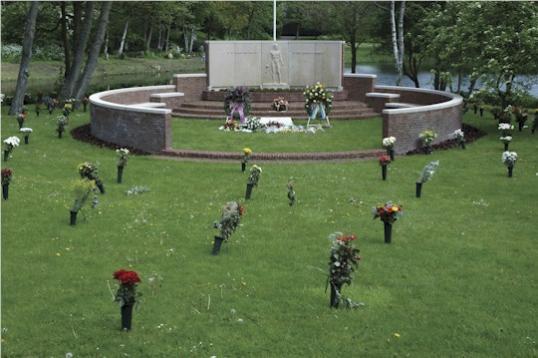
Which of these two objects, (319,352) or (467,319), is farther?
(467,319)

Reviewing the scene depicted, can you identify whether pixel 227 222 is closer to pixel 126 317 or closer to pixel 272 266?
pixel 272 266

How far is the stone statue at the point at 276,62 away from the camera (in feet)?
114

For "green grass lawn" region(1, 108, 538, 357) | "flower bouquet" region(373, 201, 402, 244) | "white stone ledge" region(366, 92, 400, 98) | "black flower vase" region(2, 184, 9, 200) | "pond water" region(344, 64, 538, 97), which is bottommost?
"green grass lawn" region(1, 108, 538, 357)

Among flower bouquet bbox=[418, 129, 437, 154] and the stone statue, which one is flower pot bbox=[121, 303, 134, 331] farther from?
the stone statue

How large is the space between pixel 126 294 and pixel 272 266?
3545 mm

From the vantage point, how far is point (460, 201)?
17.6 meters

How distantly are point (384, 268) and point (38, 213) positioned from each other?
7758 millimetres

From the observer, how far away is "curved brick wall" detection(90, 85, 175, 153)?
78.1 feet

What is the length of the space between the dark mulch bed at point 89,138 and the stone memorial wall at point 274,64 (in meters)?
7.79

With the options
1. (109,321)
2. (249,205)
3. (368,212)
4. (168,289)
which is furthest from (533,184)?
(109,321)

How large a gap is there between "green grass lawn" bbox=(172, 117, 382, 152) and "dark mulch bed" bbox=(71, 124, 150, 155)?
139 centimetres

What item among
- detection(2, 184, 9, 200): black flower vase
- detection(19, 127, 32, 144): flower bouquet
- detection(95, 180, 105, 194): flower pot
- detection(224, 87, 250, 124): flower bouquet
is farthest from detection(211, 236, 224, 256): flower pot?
detection(224, 87, 250, 124): flower bouquet

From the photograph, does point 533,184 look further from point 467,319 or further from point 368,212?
point 467,319

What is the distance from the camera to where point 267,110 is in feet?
105
